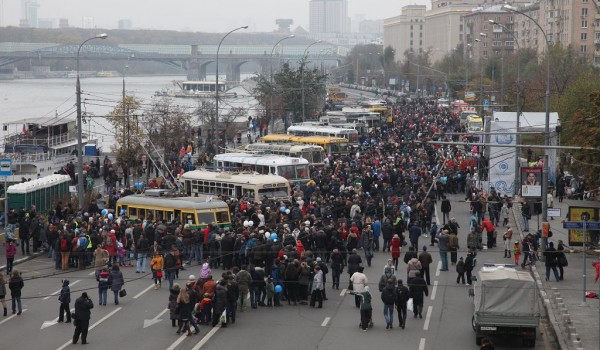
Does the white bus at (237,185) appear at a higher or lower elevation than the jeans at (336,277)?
higher

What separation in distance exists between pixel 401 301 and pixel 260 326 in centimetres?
281

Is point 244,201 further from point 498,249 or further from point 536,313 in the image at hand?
point 536,313

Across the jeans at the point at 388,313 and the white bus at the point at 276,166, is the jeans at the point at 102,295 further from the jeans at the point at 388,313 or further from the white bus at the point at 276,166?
the white bus at the point at 276,166

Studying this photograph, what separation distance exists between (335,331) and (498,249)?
1153cm

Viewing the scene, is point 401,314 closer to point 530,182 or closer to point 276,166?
point 530,182

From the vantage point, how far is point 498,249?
31.9m

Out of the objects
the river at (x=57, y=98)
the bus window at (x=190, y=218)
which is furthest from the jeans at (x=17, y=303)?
the river at (x=57, y=98)

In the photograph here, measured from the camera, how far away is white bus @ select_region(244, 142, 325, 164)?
167 ft

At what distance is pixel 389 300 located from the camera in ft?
70.4

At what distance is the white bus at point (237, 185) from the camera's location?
38375mm

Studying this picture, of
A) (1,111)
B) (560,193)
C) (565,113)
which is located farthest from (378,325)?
(1,111)

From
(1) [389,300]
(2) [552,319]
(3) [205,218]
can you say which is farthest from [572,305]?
(3) [205,218]

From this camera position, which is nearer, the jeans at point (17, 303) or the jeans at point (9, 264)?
the jeans at point (17, 303)

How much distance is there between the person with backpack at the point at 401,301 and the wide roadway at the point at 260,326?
20cm
